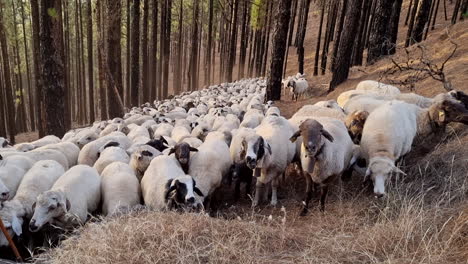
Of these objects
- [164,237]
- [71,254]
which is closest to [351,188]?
[164,237]

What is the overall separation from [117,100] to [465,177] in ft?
45.5

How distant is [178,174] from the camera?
606 cm

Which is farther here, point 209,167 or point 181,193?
point 209,167

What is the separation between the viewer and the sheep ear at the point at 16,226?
4758 mm

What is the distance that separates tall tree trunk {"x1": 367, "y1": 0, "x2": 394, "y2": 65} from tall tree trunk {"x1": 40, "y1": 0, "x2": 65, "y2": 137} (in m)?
11.2

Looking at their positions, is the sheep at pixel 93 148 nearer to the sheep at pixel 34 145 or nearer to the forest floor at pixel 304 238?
the sheep at pixel 34 145

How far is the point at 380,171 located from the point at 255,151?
6.03 feet

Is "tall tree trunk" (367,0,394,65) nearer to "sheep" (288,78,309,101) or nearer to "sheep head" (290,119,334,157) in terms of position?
"sheep" (288,78,309,101)

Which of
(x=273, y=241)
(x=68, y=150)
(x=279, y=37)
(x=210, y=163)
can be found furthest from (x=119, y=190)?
(x=279, y=37)

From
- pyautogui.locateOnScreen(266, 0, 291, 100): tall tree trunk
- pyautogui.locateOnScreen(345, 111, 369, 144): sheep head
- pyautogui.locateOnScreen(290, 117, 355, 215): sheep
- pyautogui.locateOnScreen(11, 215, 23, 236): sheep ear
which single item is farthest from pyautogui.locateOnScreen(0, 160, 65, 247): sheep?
pyautogui.locateOnScreen(266, 0, 291, 100): tall tree trunk

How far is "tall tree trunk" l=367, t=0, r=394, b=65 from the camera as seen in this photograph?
14914mm

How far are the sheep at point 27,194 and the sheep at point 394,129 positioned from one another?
477 cm

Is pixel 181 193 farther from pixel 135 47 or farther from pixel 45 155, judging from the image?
pixel 135 47

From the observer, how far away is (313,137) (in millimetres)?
5199
